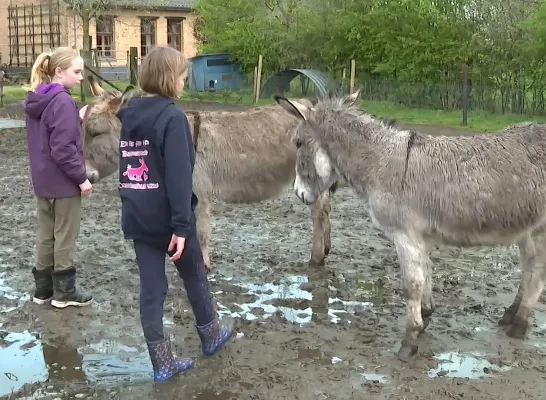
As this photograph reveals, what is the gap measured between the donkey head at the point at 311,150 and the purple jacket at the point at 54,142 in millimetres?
1526

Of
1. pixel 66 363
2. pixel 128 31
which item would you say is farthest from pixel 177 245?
pixel 128 31

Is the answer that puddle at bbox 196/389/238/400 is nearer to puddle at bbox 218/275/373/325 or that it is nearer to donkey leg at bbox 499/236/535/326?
puddle at bbox 218/275/373/325

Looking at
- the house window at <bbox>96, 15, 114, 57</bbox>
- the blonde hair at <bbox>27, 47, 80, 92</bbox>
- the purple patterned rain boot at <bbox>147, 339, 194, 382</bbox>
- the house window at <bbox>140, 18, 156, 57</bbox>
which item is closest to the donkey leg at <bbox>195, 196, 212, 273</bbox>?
the blonde hair at <bbox>27, 47, 80, 92</bbox>

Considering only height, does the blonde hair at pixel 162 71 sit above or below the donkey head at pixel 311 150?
above

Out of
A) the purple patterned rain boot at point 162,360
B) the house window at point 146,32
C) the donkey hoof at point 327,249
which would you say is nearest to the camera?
the purple patterned rain boot at point 162,360

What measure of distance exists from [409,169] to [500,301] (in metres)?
1.71

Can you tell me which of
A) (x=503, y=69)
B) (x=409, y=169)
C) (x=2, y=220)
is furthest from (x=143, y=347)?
(x=503, y=69)

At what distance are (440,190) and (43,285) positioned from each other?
3186 mm

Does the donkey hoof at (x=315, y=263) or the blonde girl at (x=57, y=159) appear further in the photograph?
the donkey hoof at (x=315, y=263)

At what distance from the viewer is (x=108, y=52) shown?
126 ft

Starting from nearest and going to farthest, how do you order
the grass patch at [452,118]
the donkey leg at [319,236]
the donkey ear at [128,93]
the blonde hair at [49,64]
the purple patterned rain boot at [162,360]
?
1. the purple patterned rain boot at [162,360]
2. the blonde hair at [49,64]
3. the donkey ear at [128,93]
4. the donkey leg at [319,236]
5. the grass patch at [452,118]

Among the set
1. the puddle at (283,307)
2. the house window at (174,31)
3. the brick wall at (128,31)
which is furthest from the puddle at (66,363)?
the house window at (174,31)

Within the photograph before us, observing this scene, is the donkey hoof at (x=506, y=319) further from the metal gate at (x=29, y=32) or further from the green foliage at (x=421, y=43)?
the metal gate at (x=29, y=32)

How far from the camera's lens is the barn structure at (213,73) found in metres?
28.9
